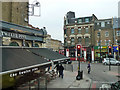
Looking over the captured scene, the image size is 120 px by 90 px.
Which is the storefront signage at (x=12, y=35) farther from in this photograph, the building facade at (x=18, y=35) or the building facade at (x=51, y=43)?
the building facade at (x=51, y=43)

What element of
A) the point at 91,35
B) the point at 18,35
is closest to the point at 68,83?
the point at 18,35

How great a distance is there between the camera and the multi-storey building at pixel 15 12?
35.8 ft

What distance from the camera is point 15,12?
12.0 meters

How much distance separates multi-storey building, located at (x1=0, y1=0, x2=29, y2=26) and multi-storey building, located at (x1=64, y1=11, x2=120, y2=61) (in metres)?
25.4

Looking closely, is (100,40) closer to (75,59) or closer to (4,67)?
(75,59)

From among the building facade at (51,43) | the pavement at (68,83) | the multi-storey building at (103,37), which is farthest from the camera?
the building facade at (51,43)

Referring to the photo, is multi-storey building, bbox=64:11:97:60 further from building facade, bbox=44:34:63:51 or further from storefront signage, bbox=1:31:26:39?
storefront signage, bbox=1:31:26:39

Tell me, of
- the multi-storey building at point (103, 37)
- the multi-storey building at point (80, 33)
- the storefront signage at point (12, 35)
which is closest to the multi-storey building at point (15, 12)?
the storefront signage at point (12, 35)

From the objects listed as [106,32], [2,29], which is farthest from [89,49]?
[2,29]

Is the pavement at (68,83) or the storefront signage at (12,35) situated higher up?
the storefront signage at (12,35)

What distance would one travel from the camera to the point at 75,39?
3825 centimetres

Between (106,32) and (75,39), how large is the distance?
32.2ft

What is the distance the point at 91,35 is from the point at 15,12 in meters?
28.1

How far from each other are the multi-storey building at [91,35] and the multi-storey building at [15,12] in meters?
25.4
